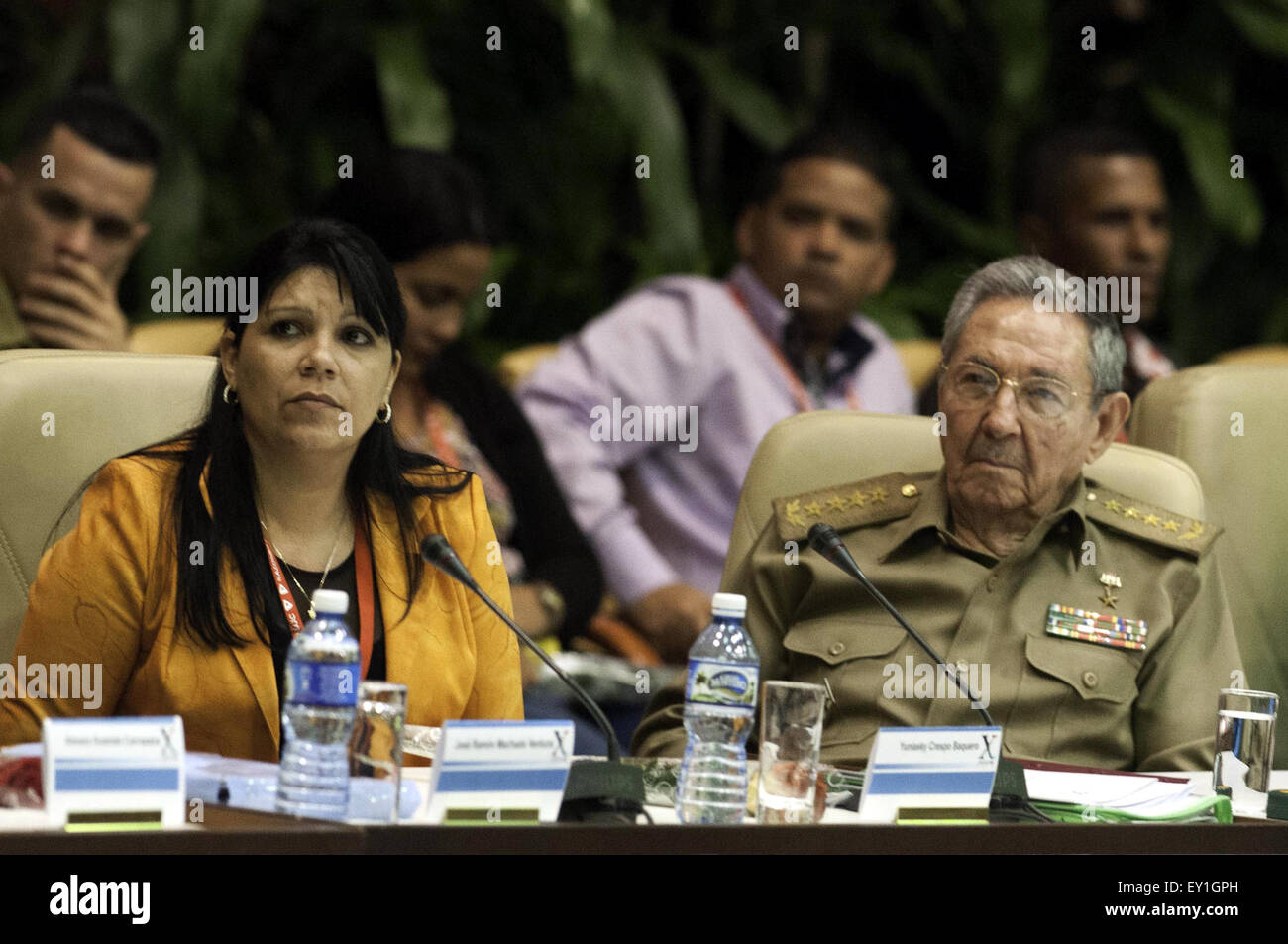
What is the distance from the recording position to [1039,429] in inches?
89.4

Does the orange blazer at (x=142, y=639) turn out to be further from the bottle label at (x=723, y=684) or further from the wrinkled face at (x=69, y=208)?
the wrinkled face at (x=69, y=208)

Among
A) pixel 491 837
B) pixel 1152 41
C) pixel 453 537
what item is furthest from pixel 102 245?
pixel 1152 41

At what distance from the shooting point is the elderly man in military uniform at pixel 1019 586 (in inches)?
88.3

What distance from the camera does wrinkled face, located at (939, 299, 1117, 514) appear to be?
89.4 inches

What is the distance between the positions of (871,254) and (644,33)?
1134 mm

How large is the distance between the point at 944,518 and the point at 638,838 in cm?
104

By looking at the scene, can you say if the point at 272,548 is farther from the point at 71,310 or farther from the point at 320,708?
the point at 71,310

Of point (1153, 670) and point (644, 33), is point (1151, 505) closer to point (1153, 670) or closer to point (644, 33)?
point (1153, 670)

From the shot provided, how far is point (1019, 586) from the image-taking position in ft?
7.58

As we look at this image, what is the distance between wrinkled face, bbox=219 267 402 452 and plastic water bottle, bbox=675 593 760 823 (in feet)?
1.75

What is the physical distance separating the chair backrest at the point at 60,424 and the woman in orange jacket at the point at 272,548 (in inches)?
8.0

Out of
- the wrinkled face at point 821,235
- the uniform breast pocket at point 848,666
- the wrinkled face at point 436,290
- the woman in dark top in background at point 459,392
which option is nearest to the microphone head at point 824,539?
the uniform breast pocket at point 848,666

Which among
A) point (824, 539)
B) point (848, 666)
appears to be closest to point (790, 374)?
point (848, 666)

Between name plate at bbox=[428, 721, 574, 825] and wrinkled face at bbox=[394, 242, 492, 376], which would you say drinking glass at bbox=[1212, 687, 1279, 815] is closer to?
name plate at bbox=[428, 721, 574, 825]
